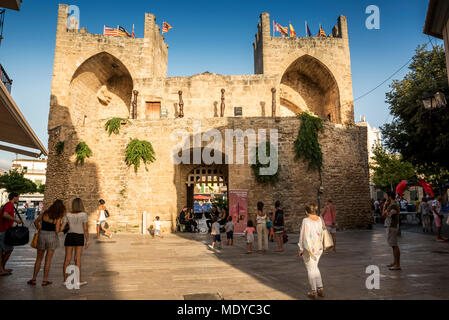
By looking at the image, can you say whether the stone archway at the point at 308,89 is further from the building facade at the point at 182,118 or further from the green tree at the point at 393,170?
the green tree at the point at 393,170

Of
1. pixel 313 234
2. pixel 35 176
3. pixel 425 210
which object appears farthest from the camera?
pixel 35 176

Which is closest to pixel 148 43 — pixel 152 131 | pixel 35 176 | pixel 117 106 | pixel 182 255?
pixel 117 106

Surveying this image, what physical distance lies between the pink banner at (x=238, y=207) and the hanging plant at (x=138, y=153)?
165 inches

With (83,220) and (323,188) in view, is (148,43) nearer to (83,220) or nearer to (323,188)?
(323,188)

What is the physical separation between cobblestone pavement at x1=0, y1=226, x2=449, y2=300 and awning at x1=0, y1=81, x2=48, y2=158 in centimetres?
302

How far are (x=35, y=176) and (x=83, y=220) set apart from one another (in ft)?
173

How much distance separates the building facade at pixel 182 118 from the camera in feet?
45.3

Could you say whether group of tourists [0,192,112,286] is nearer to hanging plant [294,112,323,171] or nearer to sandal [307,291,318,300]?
sandal [307,291,318,300]

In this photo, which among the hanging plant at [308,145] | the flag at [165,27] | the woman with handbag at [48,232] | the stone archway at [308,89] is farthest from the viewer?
the flag at [165,27]

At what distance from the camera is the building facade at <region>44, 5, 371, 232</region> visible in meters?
13.8

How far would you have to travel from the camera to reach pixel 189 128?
14.0 metres

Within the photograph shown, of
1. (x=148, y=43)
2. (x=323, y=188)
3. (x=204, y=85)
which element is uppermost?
(x=148, y=43)

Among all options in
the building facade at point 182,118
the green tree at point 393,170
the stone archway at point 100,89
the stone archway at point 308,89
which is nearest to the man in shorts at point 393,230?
the building facade at point 182,118

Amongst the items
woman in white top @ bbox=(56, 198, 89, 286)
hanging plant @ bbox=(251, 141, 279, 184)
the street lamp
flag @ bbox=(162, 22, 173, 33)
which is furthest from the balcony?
flag @ bbox=(162, 22, 173, 33)
